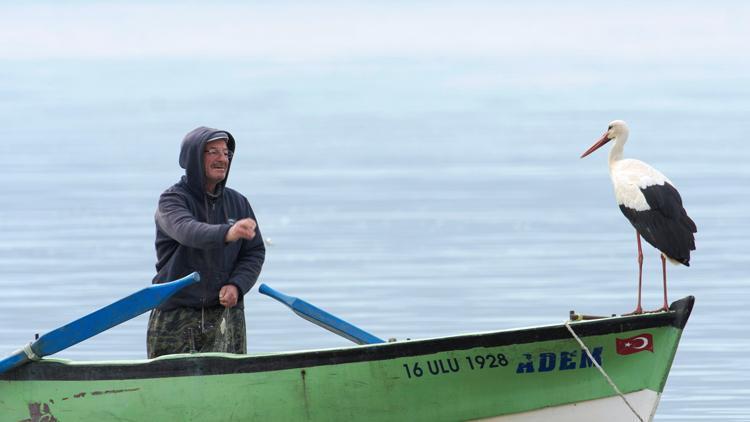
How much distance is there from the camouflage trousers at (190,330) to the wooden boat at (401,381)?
164 mm

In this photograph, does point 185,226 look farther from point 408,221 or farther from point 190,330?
point 408,221

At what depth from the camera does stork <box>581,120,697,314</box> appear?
1131 cm

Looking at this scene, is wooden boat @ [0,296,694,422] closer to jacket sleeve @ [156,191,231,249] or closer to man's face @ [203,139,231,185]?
jacket sleeve @ [156,191,231,249]

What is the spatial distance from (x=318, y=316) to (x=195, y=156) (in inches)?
58.1

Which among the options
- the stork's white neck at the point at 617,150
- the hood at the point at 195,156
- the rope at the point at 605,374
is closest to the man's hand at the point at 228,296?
the hood at the point at 195,156

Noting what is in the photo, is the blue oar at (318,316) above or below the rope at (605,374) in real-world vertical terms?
above

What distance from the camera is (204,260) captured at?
10898mm

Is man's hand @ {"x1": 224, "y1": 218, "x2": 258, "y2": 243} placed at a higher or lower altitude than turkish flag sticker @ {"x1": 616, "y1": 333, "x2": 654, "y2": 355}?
higher

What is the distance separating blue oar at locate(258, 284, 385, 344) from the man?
73 centimetres

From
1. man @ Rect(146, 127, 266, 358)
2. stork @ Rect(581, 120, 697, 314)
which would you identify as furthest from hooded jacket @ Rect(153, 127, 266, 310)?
stork @ Rect(581, 120, 697, 314)

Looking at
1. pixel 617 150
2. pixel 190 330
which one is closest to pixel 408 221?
pixel 617 150

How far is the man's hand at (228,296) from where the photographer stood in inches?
424

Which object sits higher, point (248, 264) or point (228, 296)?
point (248, 264)

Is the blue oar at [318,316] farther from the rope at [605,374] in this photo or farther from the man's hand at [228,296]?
the rope at [605,374]
